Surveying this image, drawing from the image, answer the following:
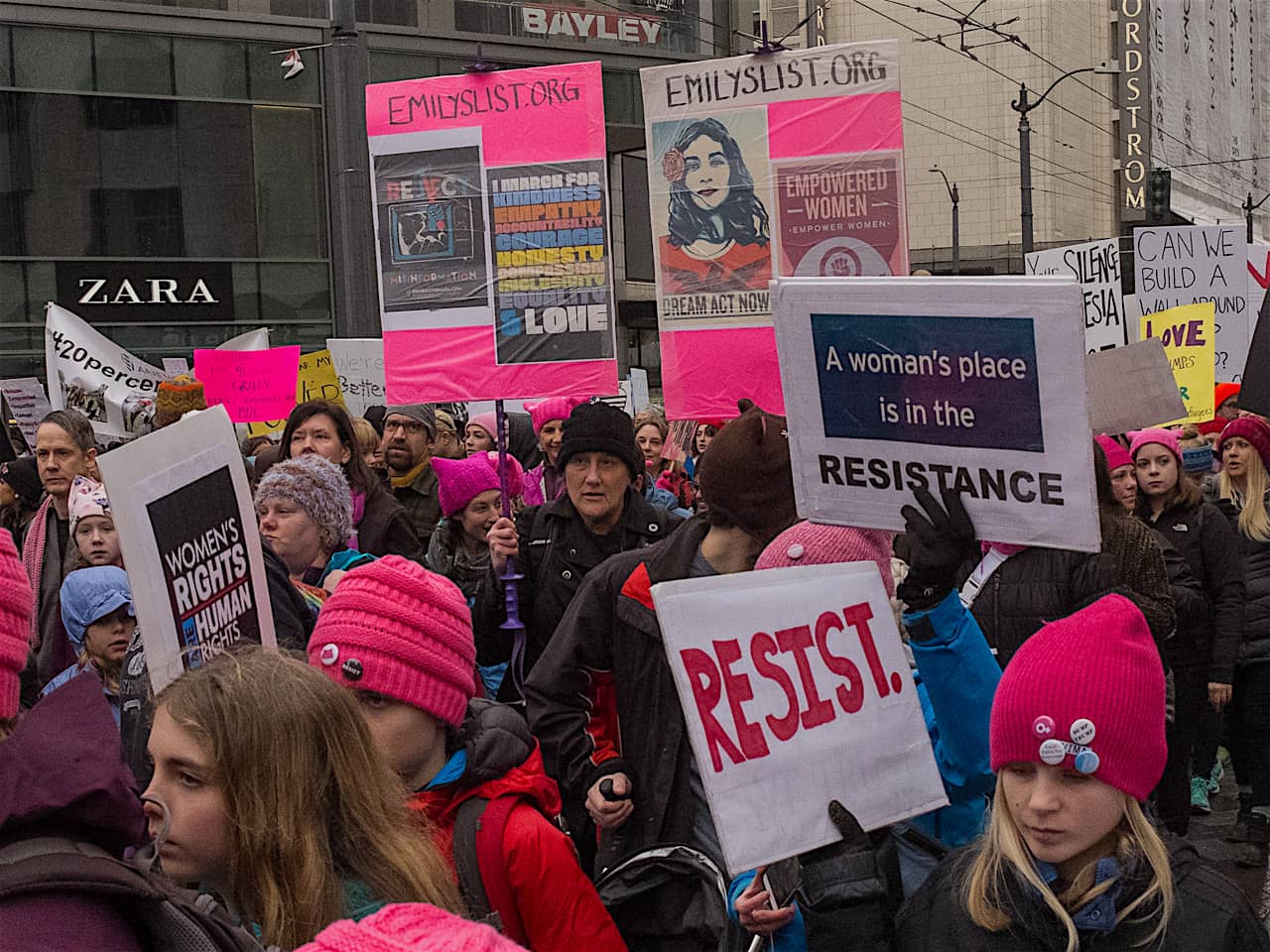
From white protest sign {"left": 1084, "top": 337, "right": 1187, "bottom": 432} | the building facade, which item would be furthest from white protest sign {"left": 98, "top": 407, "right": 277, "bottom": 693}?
the building facade

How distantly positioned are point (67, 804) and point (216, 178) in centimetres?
2613

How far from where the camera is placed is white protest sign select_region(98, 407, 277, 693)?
11.1 feet

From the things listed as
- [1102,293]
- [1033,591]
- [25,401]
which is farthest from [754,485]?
[25,401]

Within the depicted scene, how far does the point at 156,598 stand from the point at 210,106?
2451 centimetres

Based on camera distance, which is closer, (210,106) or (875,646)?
(875,646)

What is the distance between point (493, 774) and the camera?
3.20 meters

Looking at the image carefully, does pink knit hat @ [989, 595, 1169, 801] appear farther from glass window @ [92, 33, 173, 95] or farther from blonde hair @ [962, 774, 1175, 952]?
glass window @ [92, 33, 173, 95]

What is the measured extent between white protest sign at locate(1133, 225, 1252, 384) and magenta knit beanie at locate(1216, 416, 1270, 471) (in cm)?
465

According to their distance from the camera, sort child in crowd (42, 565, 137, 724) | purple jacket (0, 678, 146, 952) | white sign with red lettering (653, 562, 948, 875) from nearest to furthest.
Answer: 1. purple jacket (0, 678, 146, 952)
2. white sign with red lettering (653, 562, 948, 875)
3. child in crowd (42, 565, 137, 724)

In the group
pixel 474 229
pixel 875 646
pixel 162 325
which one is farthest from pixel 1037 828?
pixel 162 325

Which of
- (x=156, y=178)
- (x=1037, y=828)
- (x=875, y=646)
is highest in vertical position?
(x=156, y=178)

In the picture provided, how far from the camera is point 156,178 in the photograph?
26375 mm

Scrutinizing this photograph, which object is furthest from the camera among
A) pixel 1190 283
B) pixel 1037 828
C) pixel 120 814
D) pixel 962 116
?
pixel 962 116

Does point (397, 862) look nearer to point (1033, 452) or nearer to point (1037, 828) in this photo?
point (1037, 828)
